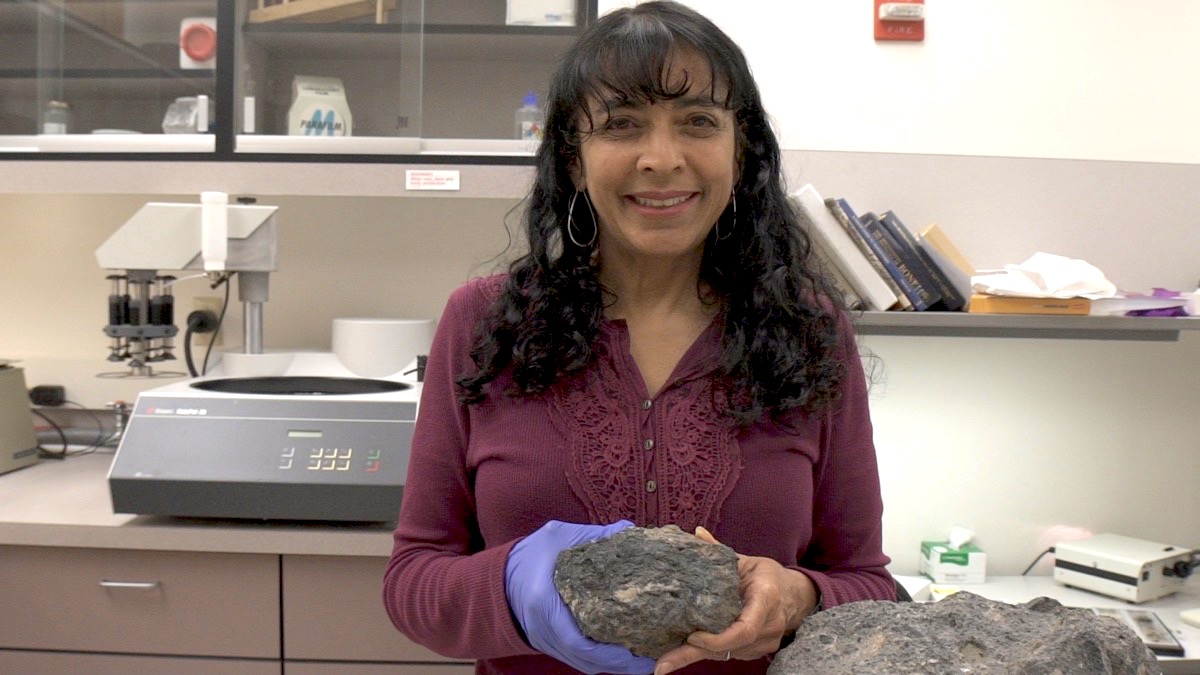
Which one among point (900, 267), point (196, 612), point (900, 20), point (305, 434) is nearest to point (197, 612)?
point (196, 612)

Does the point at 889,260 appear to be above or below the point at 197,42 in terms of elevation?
below

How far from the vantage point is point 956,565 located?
192 cm

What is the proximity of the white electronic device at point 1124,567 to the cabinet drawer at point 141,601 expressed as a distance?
5.00 feet

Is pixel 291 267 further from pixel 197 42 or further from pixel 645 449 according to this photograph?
pixel 645 449

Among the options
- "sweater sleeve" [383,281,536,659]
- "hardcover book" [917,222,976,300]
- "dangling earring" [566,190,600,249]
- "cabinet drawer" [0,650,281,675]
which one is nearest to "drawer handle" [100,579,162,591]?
"cabinet drawer" [0,650,281,675]

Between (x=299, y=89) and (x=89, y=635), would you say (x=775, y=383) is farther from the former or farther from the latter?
(x=299, y=89)

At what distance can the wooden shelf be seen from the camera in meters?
1.67

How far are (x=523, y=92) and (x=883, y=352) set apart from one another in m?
0.96

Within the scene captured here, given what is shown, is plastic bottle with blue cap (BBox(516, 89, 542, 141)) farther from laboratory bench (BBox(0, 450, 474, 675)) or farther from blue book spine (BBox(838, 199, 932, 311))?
laboratory bench (BBox(0, 450, 474, 675))

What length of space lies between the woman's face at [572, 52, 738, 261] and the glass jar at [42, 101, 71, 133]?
1.56 m

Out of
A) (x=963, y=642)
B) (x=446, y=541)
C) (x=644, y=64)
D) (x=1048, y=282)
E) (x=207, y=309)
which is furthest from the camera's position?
(x=207, y=309)

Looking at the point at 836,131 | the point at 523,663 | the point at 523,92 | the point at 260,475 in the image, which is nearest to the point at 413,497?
the point at 523,663

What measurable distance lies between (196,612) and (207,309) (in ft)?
2.90

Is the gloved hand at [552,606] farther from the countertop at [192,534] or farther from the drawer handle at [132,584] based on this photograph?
the drawer handle at [132,584]
